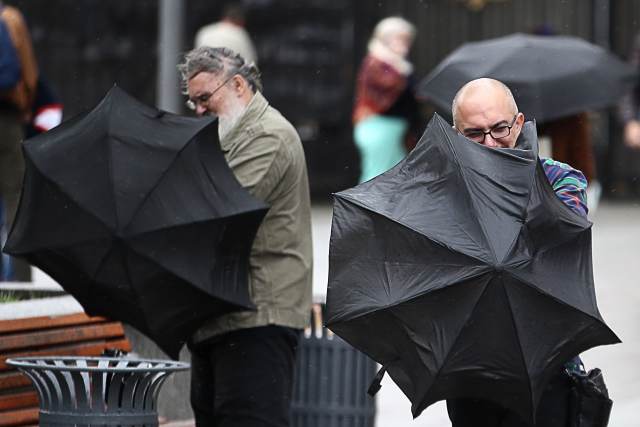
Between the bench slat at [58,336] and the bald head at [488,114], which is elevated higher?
the bald head at [488,114]

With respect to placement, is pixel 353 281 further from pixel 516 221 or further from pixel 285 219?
pixel 285 219

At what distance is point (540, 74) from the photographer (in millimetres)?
9523

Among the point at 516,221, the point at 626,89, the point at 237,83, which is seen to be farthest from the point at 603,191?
the point at 516,221

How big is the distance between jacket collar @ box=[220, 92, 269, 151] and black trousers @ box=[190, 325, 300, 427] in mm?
664

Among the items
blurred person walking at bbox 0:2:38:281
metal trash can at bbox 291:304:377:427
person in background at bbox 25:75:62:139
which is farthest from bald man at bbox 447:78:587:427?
blurred person walking at bbox 0:2:38:281

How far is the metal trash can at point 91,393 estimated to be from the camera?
17.5 feet

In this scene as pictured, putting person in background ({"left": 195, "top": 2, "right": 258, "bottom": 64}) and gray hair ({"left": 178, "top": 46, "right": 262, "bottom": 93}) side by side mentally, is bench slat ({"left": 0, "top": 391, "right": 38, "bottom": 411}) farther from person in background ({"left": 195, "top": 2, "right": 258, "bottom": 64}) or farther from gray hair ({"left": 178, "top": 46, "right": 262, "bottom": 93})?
person in background ({"left": 195, "top": 2, "right": 258, "bottom": 64})

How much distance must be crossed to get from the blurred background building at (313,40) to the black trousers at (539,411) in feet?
39.5

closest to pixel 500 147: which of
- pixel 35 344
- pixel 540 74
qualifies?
pixel 35 344

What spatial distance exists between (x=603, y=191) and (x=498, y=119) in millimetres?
13385

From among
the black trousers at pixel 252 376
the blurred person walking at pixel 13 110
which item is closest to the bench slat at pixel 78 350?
the black trousers at pixel 252 376

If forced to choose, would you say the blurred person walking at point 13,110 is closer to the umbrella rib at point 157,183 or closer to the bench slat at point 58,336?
the bench slat at point 58,336

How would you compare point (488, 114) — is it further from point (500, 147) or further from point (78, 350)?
point (78, 350)

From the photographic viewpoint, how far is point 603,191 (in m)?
18.1
